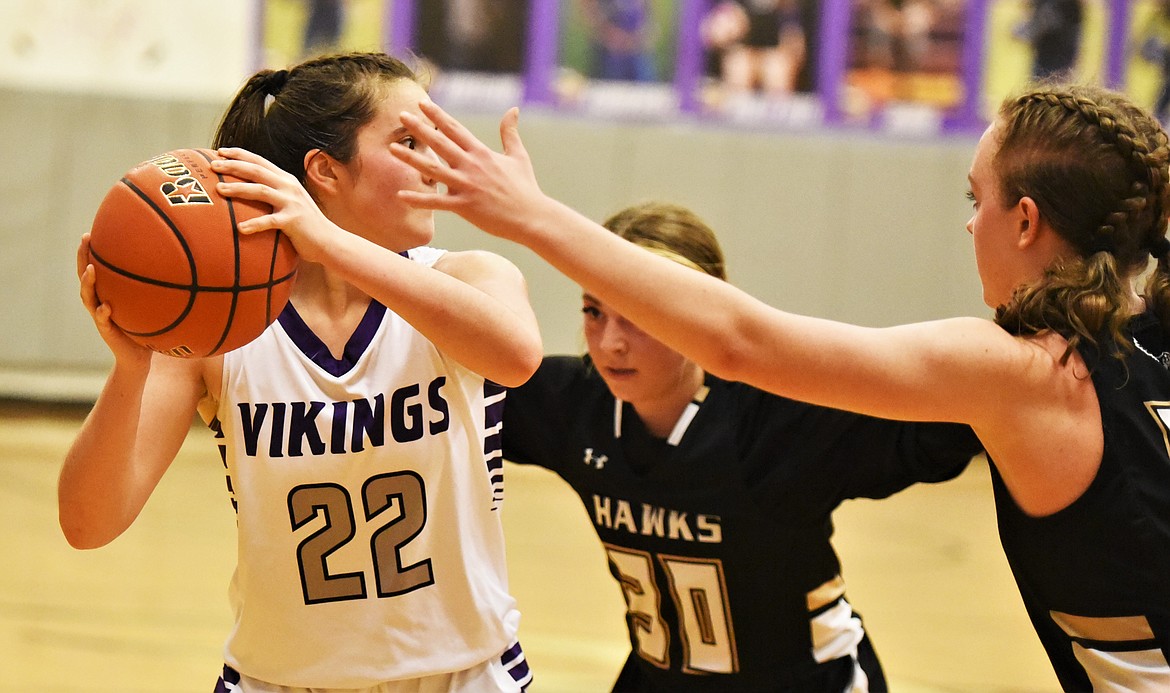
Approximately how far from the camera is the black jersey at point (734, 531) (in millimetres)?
2754

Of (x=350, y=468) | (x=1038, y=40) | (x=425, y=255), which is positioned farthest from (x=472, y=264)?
(x=1038, y=40)

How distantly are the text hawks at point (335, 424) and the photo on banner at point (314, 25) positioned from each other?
6.96 metres

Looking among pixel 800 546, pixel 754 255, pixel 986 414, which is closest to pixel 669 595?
pixel 800 546

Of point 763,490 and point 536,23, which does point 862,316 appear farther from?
point 763,490

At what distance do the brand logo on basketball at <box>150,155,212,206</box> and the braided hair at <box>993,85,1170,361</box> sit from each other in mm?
1302

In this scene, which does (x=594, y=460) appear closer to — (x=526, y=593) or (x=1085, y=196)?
(x=1085, y=196)

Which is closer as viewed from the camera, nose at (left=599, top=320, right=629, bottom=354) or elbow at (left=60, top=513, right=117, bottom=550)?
elbow at (left=60, top=513, right=117, bottom=550)

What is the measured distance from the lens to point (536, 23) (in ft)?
28.8

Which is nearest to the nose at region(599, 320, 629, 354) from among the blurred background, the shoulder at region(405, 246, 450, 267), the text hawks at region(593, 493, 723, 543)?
the text hawks at region(593, 493, 723, 543)

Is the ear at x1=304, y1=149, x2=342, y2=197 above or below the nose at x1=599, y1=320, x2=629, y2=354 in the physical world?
above

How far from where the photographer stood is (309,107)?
2.24 meters

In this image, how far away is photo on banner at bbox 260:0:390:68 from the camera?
861cm

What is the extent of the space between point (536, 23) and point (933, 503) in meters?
4.47

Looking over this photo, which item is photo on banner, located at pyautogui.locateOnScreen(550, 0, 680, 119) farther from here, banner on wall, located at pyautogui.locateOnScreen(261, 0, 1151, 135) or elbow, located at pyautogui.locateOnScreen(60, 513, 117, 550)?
elbow, located at pyautogui.locateOnScreen(60, 513, 117, 550)
